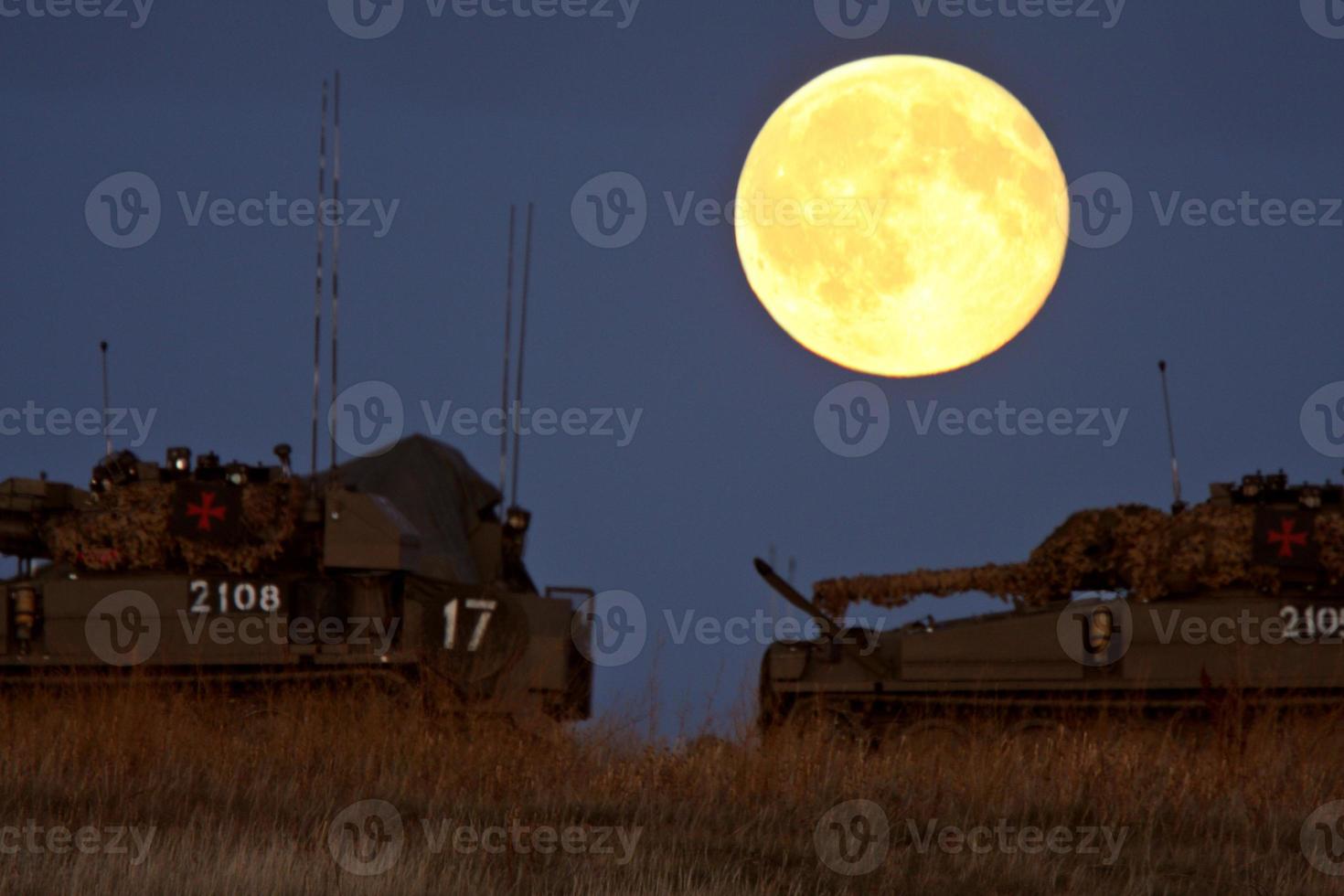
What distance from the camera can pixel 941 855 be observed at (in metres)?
10.6

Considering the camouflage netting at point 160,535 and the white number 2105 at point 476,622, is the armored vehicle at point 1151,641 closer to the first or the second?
the white number 2105 at point 476,622

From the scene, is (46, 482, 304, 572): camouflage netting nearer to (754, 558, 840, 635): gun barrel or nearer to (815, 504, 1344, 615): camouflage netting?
(754, 558, 840, 635): gun barrel

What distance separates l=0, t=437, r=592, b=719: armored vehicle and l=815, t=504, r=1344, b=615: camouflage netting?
4853 mm

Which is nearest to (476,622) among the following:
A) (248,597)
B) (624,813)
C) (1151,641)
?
(248,597)

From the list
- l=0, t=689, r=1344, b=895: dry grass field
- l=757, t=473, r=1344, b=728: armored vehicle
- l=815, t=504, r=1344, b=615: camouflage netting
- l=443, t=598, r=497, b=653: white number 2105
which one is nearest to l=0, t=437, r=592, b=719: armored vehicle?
l=443, t=598, r=497, b=653: white number 2105

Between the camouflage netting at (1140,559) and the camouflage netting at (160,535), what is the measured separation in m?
6.93

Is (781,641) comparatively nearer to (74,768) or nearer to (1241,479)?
(1241,479)

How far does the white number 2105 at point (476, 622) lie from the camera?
59.8 feet

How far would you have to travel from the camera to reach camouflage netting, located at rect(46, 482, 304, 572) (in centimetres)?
1831

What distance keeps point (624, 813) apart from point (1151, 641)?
24.9 ft

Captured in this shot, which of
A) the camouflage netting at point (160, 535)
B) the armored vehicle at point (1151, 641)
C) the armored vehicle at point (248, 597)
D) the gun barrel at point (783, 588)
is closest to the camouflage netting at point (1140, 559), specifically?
the armored vehicle at point (1151, 641)

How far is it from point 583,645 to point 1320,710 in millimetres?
7482

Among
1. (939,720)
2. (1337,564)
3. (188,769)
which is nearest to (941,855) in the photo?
(188,769)

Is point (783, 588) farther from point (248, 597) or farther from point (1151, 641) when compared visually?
point (248, 597)
